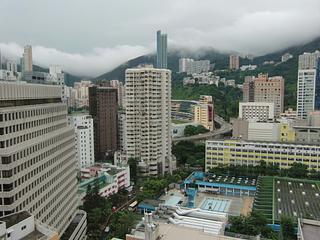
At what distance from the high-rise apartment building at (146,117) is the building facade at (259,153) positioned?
18.0 ft

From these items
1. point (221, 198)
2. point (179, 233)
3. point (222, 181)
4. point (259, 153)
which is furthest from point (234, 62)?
point (179, 233)

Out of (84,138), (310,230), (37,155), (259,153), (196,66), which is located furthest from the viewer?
(196,66)

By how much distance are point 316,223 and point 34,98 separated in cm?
1237

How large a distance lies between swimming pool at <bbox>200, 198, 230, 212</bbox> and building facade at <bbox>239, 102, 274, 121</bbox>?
26.0 metres

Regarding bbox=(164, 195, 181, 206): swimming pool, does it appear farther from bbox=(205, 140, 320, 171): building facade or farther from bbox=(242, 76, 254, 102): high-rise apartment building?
bbox=(242, 76, 254, 102): high-rise apartment building

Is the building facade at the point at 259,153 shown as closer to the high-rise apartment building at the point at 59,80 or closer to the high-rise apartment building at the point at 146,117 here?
the high-rise apartment building at the point at 146,117

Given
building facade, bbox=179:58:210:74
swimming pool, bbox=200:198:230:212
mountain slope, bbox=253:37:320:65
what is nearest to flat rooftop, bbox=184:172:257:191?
swimming pool, bbox=200:198:230:212

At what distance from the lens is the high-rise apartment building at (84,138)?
1207 inches

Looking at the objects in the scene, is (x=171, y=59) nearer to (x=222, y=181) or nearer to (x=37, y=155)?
(x=222, y=181)

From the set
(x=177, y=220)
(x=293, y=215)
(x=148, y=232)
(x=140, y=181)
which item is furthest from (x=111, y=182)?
(x=148, y=232)

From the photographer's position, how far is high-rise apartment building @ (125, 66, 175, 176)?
30109 millimetres

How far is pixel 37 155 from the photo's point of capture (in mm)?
12805

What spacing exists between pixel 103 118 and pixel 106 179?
13.5m

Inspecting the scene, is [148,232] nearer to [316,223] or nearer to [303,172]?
[316,223]
